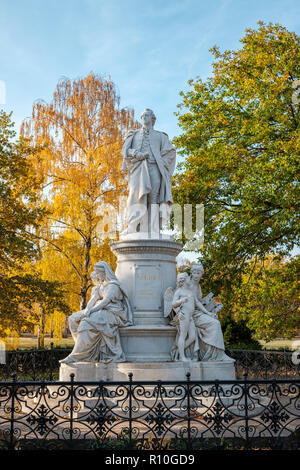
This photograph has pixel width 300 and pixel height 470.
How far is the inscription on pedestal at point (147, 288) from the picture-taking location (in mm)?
9039

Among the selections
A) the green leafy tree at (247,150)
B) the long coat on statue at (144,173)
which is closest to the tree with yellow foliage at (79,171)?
the green leafy tree at (247,150)

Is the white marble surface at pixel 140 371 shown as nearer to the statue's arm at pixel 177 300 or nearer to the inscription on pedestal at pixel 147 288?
the statue's arm at pixel 177 300

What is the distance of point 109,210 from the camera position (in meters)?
19.9

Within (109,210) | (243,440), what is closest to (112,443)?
(243,440)

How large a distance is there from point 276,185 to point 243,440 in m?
8.74

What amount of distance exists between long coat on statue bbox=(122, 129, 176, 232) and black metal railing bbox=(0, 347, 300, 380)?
15.1 ft

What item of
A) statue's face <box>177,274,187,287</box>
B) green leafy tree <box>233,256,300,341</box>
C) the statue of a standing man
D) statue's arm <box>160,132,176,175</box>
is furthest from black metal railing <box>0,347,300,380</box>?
statue's arm <box>160,132,176,175</box>

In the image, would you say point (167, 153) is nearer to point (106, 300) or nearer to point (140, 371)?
point (106, 300)

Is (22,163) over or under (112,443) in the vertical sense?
over

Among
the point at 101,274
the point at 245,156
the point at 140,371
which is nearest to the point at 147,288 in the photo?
the point at 101,274

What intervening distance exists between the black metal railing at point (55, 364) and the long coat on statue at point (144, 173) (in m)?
4.59

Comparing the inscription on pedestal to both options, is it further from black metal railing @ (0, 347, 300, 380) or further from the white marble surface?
black metal railing @ (0, 347, 300, 380)
